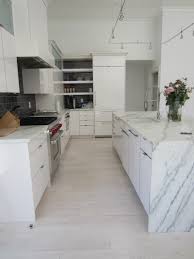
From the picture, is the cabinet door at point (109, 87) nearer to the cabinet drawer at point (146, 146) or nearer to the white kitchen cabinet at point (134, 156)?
the white kitchen cabinet at point (134, 156)

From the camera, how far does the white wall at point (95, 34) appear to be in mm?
5449

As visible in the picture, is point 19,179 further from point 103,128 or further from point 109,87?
point 109,87

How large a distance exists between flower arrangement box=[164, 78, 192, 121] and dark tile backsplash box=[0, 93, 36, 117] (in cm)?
222

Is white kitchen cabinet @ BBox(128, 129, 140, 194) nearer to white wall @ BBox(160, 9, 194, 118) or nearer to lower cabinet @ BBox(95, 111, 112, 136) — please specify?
lower cabinet @ BBox(95, 111, 112, 136)

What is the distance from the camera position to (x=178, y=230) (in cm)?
179

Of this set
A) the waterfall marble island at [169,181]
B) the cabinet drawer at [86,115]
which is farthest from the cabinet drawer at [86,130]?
the waterfall marble island at [169,181]

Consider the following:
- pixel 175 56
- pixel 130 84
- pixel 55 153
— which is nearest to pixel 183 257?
pixel 55 153

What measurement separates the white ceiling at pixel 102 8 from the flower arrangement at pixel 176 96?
2.89 metres

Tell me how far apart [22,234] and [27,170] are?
0.60m

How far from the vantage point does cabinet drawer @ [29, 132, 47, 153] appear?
6.17ft

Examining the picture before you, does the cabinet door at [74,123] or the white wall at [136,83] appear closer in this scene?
the cabinet door at [74,123]

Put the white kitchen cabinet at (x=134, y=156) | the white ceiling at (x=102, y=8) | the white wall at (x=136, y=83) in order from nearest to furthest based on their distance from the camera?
1. the white kitchen cabinet at (x=134, y=156)
2. the white ceiling at (x=102, y=8)
3. the white wall at (x=136, y=83)

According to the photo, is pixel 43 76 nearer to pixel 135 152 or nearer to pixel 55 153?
pixel 55 153

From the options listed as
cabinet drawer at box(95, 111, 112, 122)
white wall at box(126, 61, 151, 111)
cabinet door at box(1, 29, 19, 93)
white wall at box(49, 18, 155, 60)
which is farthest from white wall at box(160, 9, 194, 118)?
cabinet door at box(1, 29, 19, 93)
